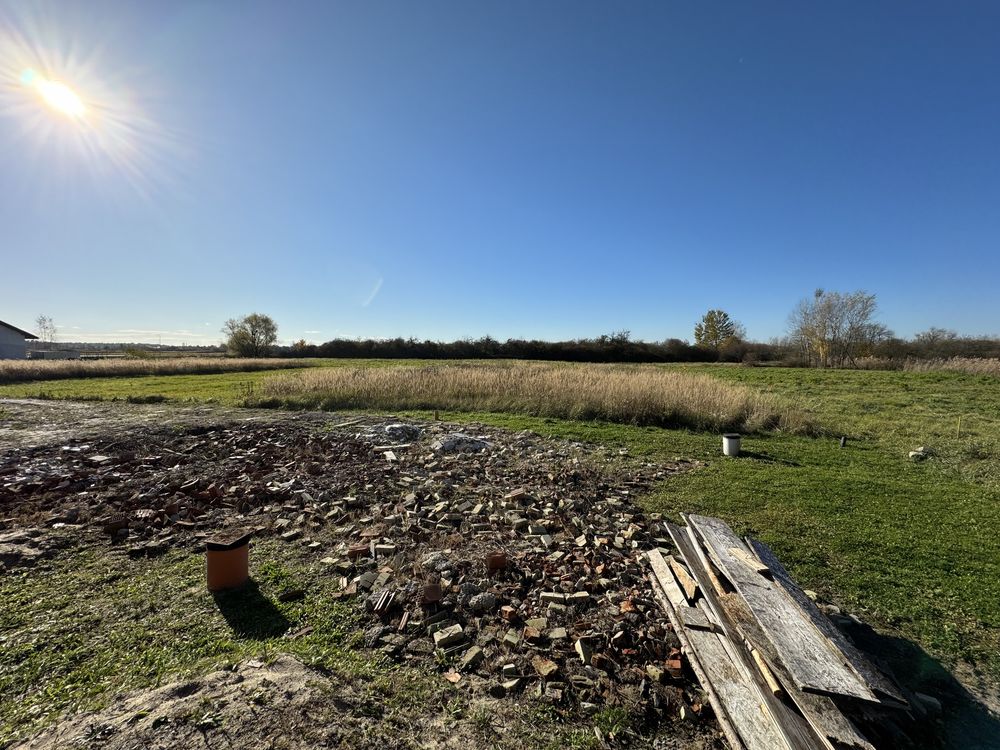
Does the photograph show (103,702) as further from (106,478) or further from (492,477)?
(106,478)

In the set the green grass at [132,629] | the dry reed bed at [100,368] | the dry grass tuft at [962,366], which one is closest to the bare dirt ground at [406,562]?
the green grass at [132,629]

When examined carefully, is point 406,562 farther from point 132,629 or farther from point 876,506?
point 876,506

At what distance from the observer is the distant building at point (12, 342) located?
42344mm

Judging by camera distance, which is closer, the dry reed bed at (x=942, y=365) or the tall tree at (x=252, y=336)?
the dry reed bed at (x=942, y=365)

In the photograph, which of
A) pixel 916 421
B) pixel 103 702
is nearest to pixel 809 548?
pixel 103 702

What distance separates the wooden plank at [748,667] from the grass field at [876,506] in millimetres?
1418

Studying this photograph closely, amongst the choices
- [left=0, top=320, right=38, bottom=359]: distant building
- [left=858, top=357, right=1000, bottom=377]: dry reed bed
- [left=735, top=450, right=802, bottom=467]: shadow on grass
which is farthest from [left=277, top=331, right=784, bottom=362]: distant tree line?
[left=735, top=450, right=802, bottom=467]: shadow on grass

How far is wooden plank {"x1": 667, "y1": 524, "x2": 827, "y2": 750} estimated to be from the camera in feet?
6.49

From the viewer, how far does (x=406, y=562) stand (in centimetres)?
419

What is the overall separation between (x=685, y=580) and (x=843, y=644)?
41.3 inches

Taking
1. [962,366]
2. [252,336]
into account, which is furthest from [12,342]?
[962,366]

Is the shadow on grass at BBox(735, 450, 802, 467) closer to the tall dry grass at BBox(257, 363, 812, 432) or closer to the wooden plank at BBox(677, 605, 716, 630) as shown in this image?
the tall dry grass at BBox(257, 363, 812, 432)

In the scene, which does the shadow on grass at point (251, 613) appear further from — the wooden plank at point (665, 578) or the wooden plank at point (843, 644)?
the wooden plank at point (843, 644)

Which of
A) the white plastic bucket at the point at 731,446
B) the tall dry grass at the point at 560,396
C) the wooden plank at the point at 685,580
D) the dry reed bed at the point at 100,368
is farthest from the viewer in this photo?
the dry reed bed at the point at 100,368
